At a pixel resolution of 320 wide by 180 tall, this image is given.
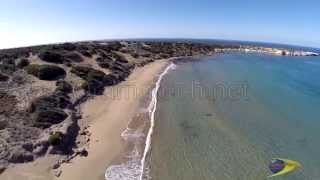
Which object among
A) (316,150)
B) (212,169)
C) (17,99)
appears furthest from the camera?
(17,99)

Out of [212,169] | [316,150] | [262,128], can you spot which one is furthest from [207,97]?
[212,169]

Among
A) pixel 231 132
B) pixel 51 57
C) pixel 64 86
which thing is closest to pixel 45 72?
pixel 64 86

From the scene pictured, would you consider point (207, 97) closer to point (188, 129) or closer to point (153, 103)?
point (153, 103)

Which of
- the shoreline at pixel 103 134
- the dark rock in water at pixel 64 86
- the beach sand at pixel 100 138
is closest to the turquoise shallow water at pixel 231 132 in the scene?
the shoreline at pixel 103 134

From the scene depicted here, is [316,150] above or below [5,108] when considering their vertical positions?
below

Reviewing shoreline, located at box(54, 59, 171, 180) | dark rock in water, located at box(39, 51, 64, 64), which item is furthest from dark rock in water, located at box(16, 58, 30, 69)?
shoreline, located at box(54, 59, 171, 180)

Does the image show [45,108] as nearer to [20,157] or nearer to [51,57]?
[20,157]

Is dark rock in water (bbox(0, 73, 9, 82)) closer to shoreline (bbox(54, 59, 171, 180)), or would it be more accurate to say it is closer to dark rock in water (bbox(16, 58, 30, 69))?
dark rock in water (bbox(16, 58, 30, 69))
